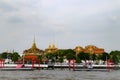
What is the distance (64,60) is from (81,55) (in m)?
9.99

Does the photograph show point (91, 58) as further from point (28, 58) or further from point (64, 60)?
point (28, 58)

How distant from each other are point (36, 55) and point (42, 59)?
46.1ft

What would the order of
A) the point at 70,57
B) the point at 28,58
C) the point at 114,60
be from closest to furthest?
1. the point at 70,57
2. the point at 114,60
3. the point at 28,58

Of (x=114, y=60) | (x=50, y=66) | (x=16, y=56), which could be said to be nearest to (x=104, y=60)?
(x=114, y=60)

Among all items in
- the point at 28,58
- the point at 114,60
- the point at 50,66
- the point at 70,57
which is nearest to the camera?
the point at 50,66

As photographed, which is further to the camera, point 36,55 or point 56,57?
point 36,55

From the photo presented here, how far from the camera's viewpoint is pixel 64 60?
17700cm

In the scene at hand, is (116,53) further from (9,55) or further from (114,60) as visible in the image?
(9,55)

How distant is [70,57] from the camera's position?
163125mm

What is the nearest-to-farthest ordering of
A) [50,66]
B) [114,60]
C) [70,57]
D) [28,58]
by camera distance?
[50,66] < [70,57] < [114,60] < [28,58]

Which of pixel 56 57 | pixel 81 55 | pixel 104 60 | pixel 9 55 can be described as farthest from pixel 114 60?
pixel 9 55

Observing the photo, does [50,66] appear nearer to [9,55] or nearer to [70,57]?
[70,57]

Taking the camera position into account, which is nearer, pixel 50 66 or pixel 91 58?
pixel 50 66

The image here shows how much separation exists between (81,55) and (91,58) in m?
9.07
